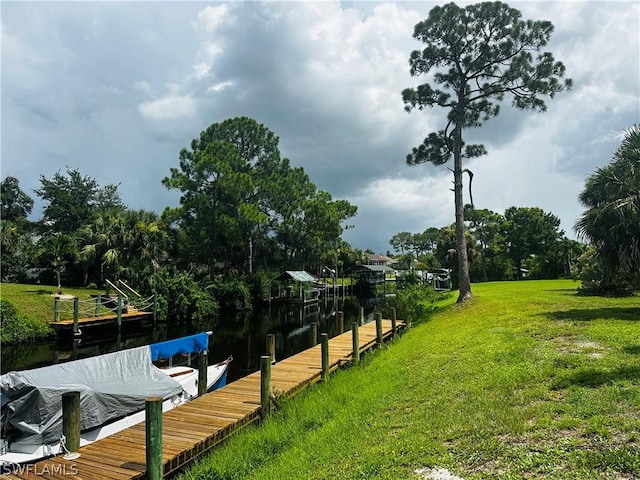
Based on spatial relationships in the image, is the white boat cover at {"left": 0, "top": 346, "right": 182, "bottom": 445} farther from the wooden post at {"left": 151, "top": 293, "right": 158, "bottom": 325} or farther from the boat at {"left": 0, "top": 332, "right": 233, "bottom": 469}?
the wooden post at {"left": 151, "top": 293, "right": 158, "bottom": 325}

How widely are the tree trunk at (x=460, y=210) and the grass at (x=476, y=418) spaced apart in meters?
10.9

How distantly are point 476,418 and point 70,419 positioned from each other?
19.6 feet

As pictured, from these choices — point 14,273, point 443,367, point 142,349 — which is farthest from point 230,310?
point 443,367

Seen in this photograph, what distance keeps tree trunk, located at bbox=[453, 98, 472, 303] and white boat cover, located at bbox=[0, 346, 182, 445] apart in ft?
53.5

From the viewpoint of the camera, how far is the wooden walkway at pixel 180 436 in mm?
5910

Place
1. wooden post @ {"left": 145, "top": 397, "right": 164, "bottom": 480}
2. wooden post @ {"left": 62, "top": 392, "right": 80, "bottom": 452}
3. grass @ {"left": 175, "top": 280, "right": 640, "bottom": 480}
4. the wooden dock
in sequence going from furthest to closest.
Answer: the wooden dock, wooden post @ {"left": 62, "top": 392, "right": 80, "bottom": 452}, wooden post @ {"left": 145, "top": 397, "right": 164, "bottom": 480}, grass @ {"left": 175, "top": 280, "right": 640, "bottom": 480}

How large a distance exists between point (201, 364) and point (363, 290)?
53.8m

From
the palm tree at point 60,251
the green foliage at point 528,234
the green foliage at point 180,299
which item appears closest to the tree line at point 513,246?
the green foliage at point 528,234

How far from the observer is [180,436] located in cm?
715

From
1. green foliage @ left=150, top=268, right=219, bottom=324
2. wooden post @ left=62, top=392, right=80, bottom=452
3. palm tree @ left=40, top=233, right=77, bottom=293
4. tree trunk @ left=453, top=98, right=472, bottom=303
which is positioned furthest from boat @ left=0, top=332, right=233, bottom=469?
palm tree @ left=40, top=233, right=77, bottom=293

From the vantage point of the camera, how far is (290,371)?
1166 cm

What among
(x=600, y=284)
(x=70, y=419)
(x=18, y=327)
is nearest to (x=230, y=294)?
(x=18, y=327)

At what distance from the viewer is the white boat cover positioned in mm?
7328

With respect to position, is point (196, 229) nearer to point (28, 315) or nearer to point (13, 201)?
point (28, 315)
